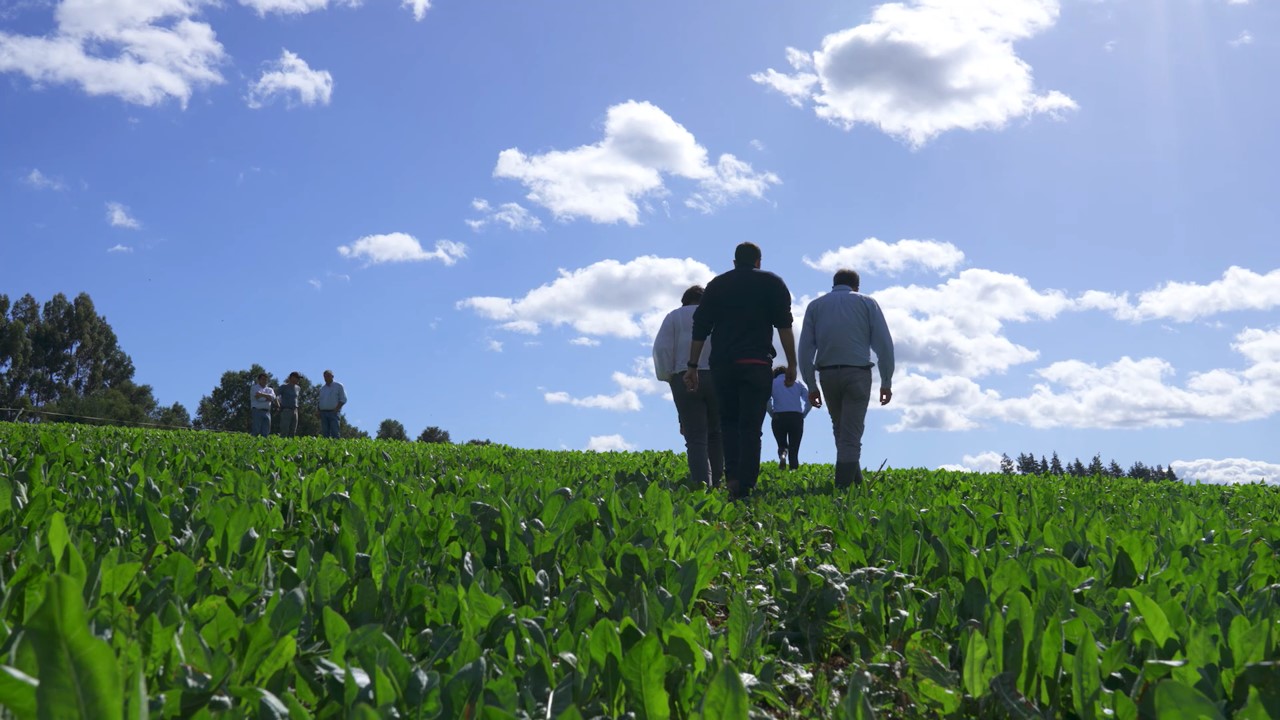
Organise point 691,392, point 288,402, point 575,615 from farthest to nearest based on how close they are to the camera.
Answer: point 288,402 → point 691,392 → point 575,615

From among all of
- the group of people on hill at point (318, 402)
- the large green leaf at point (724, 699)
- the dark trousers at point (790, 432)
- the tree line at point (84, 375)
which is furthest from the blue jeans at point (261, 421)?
the tree line at point (84, 375)

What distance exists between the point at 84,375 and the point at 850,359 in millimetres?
94228

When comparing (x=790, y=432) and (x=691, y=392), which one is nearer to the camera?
(x=691, y=392)

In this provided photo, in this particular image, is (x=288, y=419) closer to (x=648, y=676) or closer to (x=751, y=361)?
(x=751, y=361)

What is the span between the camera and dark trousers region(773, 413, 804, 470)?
1566 cm

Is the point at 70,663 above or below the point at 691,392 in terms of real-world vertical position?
below

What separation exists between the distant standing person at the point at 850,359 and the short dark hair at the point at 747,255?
1.33 m

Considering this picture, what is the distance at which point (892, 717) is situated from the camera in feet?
8.47

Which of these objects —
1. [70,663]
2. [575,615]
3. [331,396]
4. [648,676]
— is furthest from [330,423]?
[70,663]

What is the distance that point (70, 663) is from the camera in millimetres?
1216

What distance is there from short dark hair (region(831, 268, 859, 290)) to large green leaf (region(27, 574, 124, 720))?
31.2 ft

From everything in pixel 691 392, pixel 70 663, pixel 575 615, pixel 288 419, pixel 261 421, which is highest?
pixel 691 392

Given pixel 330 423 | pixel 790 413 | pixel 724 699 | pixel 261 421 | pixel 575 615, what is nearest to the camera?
pixel 724 699

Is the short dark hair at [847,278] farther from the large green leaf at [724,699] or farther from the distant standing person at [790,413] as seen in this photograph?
the large green leaf at [724,699]
